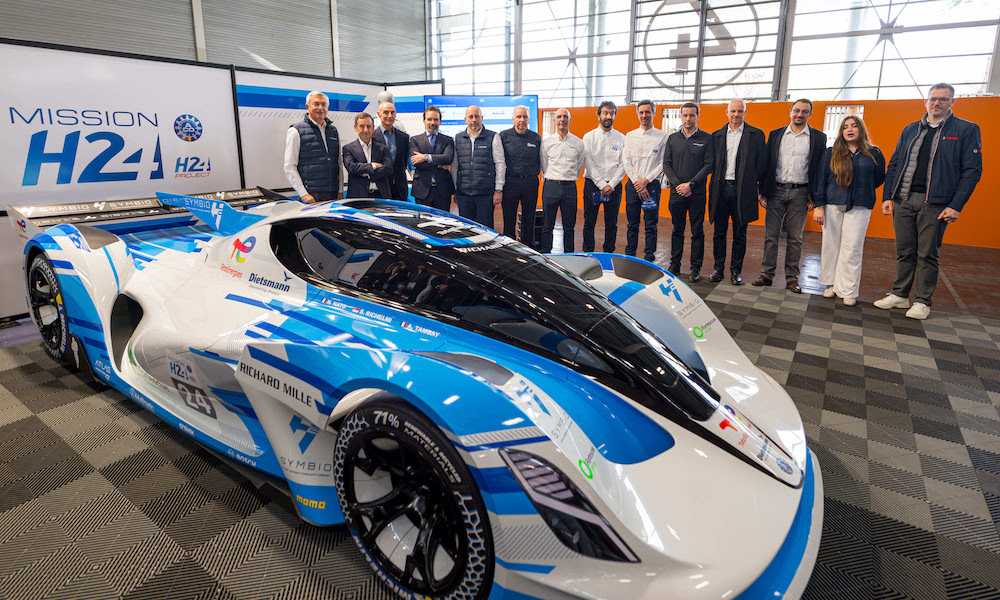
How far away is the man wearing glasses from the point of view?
4.36 m

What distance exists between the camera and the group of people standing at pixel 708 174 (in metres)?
4.55

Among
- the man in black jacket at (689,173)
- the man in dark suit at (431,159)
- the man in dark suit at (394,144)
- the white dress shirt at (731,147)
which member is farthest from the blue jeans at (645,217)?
the man in dark suit at (394,144)

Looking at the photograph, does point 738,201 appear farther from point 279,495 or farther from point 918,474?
point 279,495

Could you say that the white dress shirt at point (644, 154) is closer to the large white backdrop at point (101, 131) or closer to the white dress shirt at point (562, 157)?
the white dress shirt at point (562, 157)

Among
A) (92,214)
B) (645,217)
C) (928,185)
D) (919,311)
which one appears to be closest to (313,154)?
(92,214)

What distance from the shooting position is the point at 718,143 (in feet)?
18.4

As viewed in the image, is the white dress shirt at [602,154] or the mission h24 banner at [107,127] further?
the white dress shirt at [602,154]

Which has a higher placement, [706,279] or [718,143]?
[718,143]

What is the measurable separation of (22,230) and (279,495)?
3.16m

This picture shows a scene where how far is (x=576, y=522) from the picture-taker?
1284 mm

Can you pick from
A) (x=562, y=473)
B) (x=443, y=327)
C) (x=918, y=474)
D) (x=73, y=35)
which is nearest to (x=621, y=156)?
(x=918, y=474)

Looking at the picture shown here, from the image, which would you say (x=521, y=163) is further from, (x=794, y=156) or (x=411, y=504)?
(x=411, y=504)

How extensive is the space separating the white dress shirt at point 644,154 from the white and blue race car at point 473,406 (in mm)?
3618

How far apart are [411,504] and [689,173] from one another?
5.06 m
